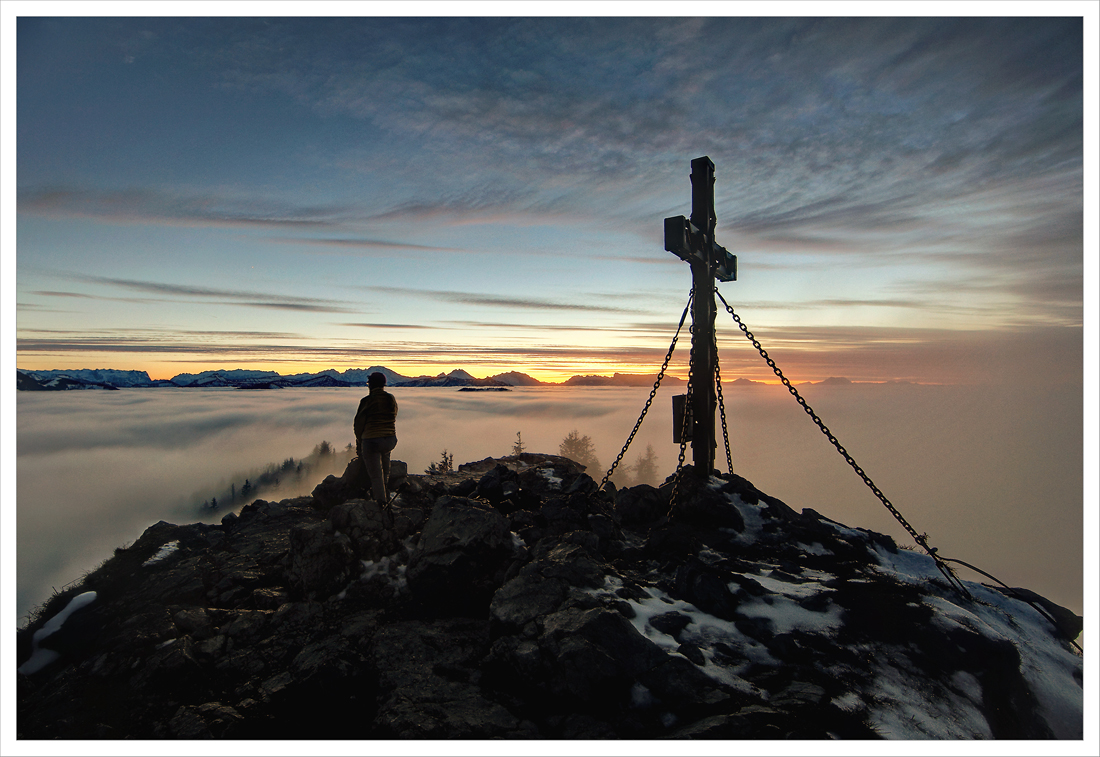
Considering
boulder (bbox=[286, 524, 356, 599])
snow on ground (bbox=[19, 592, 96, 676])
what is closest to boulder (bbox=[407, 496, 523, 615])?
boulder (bbox=[286, 524, 356, 599])

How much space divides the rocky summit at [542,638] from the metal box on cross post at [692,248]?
4.34m

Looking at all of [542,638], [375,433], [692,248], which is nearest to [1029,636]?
[542,638]

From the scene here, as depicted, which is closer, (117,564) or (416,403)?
(117,564)

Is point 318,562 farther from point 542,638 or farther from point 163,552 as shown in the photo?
point 542,638

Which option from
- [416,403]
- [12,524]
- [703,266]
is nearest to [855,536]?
[703,266]

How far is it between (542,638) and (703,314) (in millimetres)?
6183

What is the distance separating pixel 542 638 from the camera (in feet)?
15.4

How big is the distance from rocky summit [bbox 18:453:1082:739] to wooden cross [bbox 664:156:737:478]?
1032 mm

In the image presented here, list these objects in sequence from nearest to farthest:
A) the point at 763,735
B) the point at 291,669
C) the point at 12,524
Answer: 1. the point at 763,735
2. the point at 291,669
3. the point at 12,524

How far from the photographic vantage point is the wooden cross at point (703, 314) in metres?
8.58

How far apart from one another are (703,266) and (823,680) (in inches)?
255

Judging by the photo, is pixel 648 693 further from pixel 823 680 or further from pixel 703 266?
pixel 703 266

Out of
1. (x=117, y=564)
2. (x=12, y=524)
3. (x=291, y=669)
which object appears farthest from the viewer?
(x=117, y=564)

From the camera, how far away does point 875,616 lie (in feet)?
17.3
